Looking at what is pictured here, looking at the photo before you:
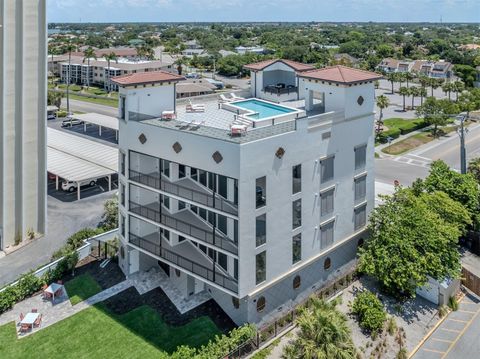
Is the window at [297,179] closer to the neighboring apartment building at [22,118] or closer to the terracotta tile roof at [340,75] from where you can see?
the terracotta tile roof at [340,75]

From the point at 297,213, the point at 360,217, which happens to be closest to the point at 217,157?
the point at 297,213

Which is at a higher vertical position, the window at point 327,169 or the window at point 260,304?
the window at point 327,169

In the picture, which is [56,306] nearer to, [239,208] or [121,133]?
[121,133]

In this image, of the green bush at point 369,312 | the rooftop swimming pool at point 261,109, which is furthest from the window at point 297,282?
the rooftop swimming pool at point 261,109

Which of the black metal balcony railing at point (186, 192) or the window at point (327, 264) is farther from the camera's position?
the window at point (327, 264)

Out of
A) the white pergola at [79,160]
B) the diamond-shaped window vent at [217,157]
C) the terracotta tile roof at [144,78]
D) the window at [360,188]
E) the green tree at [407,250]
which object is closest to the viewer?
the diamond-shaped window vent at [217,157]

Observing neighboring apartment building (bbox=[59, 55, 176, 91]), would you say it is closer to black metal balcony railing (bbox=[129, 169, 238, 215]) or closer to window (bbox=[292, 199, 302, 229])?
black metal balcony railing (bbox=[129, 169, 238, 215])

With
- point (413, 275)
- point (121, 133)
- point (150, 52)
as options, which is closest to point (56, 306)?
point (121, 133)
